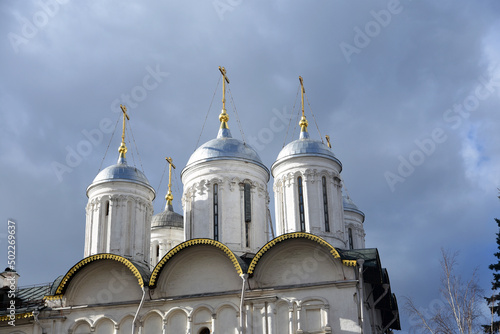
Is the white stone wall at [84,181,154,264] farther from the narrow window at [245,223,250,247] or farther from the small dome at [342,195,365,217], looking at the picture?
the small dome at [342,195,365,217]

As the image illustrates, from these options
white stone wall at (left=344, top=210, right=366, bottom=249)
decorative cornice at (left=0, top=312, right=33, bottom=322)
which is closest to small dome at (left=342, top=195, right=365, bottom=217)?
white stone wall at (left=344, top=210, right=366, bottom=249)

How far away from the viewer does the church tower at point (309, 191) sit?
24.0 m

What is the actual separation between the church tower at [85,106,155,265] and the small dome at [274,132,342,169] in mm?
5951

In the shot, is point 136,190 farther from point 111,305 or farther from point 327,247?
point 327,247

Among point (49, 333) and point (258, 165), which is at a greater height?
point (258, 165)

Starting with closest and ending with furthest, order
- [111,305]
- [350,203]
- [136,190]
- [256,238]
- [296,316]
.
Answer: [296,316] → [111,305] → [256,238] → [136,190] → [350,203]

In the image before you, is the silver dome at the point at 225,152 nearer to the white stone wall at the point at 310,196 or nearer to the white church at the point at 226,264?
the white church at the point at 226,264

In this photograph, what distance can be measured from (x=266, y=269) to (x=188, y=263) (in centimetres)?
283

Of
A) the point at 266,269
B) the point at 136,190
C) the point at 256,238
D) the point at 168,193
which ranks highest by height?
the point at 168,193

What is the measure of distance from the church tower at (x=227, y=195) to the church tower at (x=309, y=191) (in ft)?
2.49

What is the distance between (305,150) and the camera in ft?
82.5

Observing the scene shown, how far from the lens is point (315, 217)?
944 inches

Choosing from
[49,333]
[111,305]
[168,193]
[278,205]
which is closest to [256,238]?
[278,205]

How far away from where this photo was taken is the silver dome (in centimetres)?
2566
